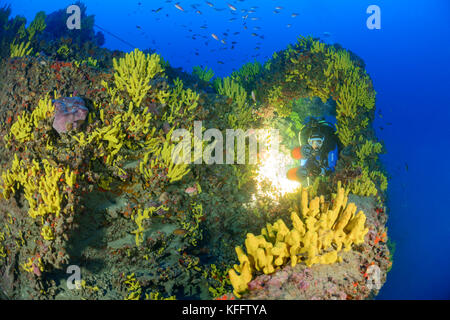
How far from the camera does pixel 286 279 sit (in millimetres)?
2691

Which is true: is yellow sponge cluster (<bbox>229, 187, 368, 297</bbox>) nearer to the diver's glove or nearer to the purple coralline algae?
the diver's glove

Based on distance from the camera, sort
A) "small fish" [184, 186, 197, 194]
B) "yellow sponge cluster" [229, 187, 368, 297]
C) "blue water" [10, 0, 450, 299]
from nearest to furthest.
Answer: "yellow sponge cluster" [229, 187, 368, 297]
"small fish" [184, 186, 197, 194]
"blue water" [10, 0, 450, 299]

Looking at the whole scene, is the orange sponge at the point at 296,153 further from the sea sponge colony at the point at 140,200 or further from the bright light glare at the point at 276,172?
the sea sponge colony at the point at 140,200

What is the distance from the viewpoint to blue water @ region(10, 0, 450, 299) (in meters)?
18.0

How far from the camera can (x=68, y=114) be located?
13.6 feet

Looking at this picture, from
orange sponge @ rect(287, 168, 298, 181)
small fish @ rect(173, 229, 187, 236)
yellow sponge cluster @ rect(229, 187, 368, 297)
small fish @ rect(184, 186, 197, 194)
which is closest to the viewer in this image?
yellow sponge cluster @ rect(229, 187, 368, 297)

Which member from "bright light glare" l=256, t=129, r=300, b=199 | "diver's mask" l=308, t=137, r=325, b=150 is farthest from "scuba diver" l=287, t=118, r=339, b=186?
"bright light glare" l=256, t=129, r=300, b=199

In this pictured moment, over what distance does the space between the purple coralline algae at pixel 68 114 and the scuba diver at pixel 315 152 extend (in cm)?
515

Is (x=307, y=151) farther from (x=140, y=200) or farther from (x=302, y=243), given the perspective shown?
(x=140, y=200)

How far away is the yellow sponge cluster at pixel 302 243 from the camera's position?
2721mm

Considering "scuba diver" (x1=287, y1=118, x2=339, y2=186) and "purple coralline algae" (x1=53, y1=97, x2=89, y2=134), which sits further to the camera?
"scuba diver" (x1=287, y1=118, x2=339, y2=186)

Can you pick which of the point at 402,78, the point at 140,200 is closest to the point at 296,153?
the point at 140,200

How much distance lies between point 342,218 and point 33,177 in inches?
188

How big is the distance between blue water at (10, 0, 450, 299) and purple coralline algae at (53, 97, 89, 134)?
29.7 feet
